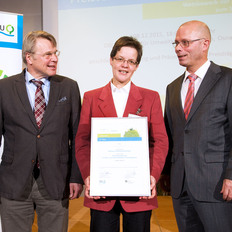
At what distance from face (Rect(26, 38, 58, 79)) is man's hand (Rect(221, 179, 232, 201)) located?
1.31m

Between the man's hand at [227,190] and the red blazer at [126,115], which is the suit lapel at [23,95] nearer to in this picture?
the red blazer at [126,115]

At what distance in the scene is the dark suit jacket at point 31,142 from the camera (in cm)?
195

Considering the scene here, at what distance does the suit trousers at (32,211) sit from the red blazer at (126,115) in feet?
0.91

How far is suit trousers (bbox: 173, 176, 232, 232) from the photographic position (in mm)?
1838

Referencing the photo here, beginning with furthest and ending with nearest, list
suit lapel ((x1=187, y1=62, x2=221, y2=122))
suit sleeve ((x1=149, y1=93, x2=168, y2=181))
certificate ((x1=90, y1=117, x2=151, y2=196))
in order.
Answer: suit lapel ((x1=187, y1=62, x2=221, y2=122))
suit sleeve ((x1=149, y1=93, x2=168, y2=181))
certificate ((x1=90, y1=117, x2=151, y2=196))

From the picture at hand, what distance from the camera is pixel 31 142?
6.39ft

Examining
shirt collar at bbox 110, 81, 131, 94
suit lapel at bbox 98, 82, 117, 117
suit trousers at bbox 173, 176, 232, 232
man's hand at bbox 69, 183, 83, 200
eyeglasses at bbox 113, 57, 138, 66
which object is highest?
eyeglasses at bbox 113, 57, 138, 66

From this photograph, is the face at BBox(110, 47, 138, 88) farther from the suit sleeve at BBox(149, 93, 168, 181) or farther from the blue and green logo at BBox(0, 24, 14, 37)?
the blue and green logo at BBox(0, 24, 14, 37)

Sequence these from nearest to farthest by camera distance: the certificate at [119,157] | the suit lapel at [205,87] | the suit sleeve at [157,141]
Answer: the certificate at [119,157]
the suit sleeve at [157,141]
the suit lapel at [205,87]

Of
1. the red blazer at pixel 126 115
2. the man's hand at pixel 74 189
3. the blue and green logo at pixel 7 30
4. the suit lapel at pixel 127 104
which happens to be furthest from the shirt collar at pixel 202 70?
the blue and green logo at pixel 7 30

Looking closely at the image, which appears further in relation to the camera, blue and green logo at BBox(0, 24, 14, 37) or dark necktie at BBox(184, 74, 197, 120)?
blue and green logo at BBox(0, 24, 14, 37)

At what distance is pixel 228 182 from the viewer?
176 centimetres

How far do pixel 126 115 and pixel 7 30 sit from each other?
1536mm

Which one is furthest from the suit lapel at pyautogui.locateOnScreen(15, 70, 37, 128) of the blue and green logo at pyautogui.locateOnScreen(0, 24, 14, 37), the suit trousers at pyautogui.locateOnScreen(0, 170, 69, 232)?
the blue and green logo at pyautogui.locateOnScreen(0, 24, 14, 37)
